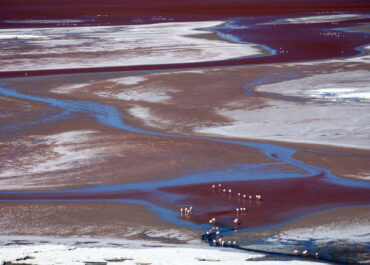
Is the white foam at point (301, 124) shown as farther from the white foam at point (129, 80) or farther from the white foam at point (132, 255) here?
the white foam at point (132, 255)

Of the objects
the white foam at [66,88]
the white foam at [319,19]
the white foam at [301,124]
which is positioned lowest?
the white foam at [66,88]

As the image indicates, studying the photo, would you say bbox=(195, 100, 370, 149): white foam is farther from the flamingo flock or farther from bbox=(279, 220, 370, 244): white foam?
bbox=(279, 220, 370, 244): white foam

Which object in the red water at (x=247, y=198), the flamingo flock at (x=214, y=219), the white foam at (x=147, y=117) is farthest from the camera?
the white foam at (x=147, y=117)

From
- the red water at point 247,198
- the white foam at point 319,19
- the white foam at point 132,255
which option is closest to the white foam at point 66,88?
the red water at point 247,198

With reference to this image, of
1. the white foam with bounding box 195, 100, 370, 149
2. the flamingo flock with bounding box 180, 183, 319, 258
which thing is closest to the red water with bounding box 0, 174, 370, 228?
the flamingo flock with bounding box 180, 183, 319, 258

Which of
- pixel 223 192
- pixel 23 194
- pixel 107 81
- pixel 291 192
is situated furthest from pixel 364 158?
pixel 107 81

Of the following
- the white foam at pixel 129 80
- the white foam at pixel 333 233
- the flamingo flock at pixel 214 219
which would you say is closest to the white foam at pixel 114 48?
the white foam at pixel 129 80

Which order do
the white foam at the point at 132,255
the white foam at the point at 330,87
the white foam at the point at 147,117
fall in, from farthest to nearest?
1. the white foam at the point at 330,87
2. the white foam at the point at 147,117
3. the white foam at the point at 132,255

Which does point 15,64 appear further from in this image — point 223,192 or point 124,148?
point 223,192

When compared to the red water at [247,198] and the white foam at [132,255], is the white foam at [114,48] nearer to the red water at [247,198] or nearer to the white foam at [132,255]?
the red water at [247,198]

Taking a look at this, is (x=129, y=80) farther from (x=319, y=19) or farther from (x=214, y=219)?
(x=319, y=19)

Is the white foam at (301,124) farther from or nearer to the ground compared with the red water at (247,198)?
farther from the ground

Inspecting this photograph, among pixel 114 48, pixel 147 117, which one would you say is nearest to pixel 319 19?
pixel 114 48

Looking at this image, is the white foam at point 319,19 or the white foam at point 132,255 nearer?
the white foam at point 132,255
